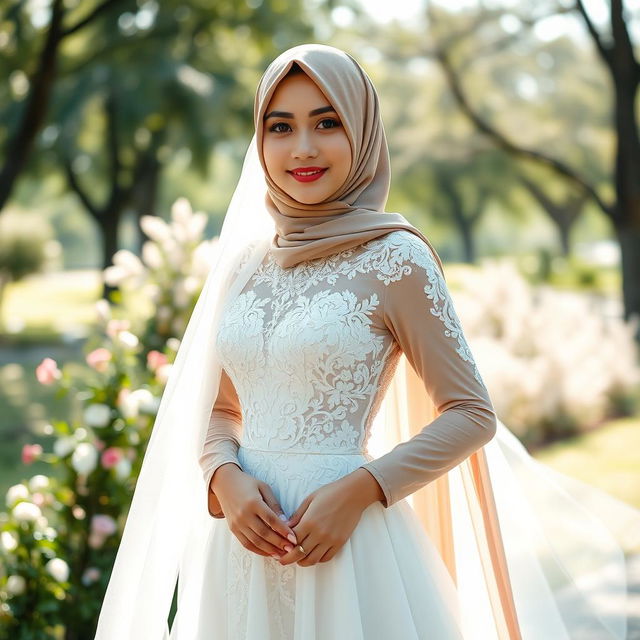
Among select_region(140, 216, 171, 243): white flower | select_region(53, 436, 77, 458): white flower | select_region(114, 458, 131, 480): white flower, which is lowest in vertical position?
select_region(114, 458, 131, 480): white flower

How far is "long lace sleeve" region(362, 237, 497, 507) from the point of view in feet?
6.80

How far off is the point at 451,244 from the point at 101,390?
70.4m

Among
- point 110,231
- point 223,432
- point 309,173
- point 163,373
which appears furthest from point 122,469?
point 110,231

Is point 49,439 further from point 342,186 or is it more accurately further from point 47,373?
point 342,186

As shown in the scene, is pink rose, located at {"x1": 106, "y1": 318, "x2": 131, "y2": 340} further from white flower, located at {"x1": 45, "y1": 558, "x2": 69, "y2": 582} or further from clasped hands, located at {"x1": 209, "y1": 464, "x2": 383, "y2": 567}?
clasped hands, located at {"x1": 209, "y1": 464, "x2": 383, "y2": 567}

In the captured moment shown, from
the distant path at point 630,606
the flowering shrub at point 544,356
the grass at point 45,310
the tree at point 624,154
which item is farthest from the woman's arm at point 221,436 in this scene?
the tree at point 624,154

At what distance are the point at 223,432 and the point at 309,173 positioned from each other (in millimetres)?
764

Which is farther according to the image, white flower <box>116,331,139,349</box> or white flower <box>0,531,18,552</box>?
white flower <box>116,331,139,349</box>

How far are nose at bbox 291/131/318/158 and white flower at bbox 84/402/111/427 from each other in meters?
1.79

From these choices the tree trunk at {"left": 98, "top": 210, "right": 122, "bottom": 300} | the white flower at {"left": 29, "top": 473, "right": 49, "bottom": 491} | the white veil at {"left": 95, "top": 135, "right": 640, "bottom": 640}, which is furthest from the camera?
the tree trunk at {"left": 98, "top": 210, "right": 122, "bottom": 300}

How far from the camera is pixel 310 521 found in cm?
204

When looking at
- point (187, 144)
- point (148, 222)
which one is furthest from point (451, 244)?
point (148, 222)

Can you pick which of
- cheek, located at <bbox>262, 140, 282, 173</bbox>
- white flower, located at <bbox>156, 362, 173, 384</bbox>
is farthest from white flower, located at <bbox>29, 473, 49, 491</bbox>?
cheek, located at <bbox>262, 140, 282, 173</bbox>

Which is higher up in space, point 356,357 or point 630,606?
point 356,357
